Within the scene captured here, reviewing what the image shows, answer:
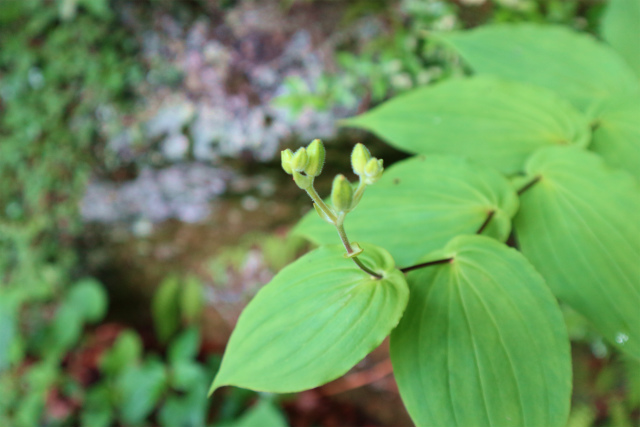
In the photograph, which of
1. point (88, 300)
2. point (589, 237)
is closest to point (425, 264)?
point (589, 237)

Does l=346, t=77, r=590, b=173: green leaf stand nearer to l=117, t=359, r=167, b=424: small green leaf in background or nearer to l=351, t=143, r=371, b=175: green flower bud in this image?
l=351, t=143, r=371, b=175: green flower bud

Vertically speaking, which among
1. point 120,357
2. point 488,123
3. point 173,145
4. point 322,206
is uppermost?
point 322,206

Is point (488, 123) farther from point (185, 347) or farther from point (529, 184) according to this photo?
point (185, 347)

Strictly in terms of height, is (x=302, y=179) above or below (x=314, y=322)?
above

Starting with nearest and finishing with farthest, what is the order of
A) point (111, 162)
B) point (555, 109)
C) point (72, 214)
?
point (555, 109), point (111, 162), point (72, 214)

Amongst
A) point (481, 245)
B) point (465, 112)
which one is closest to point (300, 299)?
point (481, 245)

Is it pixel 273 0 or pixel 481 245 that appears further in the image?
pixel 273 0

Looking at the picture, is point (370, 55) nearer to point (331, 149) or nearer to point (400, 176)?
point (331, 149)
